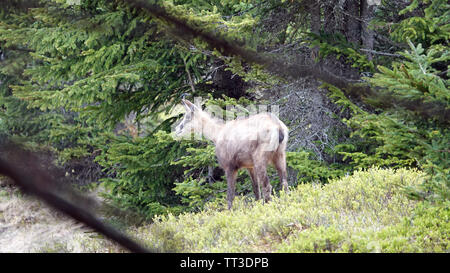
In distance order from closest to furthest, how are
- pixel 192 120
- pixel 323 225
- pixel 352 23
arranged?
1. pixel 323 225
2. pixel 192 120
3. pixel 352 23

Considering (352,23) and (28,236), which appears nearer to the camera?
(352,23)

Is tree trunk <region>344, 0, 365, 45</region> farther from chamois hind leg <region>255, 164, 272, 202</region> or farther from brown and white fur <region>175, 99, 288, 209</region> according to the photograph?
chamois hind leg <region>255, 164, 272, 202</region>

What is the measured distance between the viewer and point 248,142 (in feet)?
26.1

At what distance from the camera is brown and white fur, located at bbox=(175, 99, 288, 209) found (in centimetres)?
781

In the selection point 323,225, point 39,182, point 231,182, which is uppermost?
point 39,182

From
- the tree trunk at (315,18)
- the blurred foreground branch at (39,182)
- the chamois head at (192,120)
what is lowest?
the chamois head at (192,120)

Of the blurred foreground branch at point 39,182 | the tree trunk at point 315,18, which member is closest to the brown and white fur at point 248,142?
the tree trunk at point 315,18

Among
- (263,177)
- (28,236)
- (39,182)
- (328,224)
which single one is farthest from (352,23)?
(28,236)

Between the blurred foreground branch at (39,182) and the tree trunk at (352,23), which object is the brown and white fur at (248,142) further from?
the blurred foreground branch at (39,182)

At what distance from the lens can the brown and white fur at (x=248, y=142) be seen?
25.6ft

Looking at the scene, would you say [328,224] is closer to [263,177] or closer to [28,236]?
[263,177]

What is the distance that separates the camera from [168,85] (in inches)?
541

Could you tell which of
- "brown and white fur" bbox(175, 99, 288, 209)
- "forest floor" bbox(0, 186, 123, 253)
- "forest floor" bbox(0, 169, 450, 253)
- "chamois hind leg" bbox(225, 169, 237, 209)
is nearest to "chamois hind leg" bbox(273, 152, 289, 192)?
"brown and white fur" bbox(175, 99, 288, 209)
